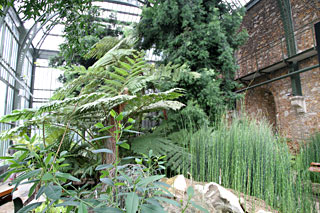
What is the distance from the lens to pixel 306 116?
5582 mm

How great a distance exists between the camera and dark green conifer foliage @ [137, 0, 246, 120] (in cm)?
318

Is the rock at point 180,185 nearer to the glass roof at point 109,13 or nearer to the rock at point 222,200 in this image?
the rock at point 222,200

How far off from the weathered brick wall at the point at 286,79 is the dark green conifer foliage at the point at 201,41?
139cm

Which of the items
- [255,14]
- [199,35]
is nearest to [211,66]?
[199,35]

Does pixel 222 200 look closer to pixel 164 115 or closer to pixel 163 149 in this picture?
pixel 163 149

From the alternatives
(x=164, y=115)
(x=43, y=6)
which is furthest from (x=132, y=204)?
(x=164, y=115)

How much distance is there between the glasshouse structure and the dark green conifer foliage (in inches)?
0.8

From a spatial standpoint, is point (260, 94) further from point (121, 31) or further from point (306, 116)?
point (121, 31)

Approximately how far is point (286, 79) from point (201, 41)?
13.9 feet

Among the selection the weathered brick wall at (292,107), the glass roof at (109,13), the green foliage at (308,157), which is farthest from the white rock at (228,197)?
the glass roof at (109,13)

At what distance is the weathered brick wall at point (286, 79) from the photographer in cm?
542

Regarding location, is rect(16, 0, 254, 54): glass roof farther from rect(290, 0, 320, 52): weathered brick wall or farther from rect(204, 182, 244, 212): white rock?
rect(204, 182, 244, 212): white rock

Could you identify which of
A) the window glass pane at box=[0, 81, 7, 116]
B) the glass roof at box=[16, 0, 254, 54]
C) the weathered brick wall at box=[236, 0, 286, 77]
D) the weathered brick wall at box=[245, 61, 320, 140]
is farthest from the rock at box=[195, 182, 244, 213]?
the glass roof at box=[16, 0, 254, 54]

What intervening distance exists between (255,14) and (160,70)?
22.4 feet
